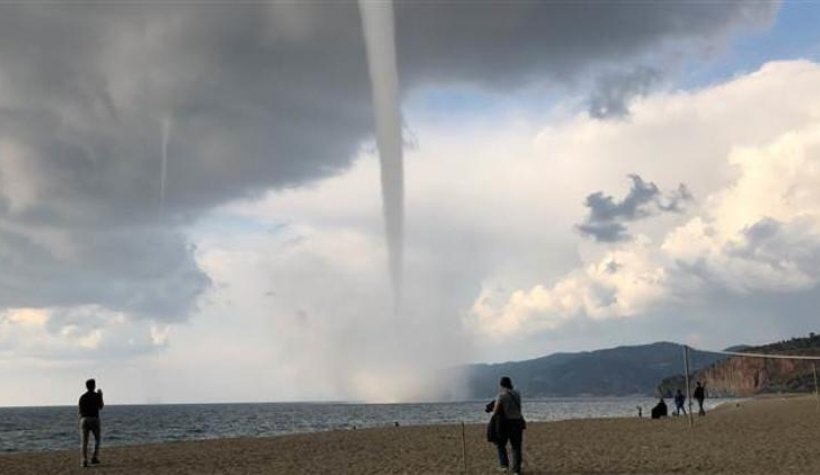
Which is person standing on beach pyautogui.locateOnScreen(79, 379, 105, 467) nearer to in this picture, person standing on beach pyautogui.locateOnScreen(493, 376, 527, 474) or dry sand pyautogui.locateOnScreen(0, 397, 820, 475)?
dry sand pyautogui.locateOnScreen(0, 397, 820, 475)

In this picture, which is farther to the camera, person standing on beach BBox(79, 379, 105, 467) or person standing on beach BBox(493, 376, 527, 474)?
person standing on beach BBox(79, 379, 105, 467)

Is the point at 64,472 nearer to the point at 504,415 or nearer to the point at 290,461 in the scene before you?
the point at 290,461

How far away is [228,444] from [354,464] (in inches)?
462

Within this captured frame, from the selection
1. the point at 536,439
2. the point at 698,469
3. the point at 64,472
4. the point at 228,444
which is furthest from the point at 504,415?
the point at 228,444

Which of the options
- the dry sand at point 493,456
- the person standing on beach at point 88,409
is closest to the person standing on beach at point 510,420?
the dry sand at point 493,456

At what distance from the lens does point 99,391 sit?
21359mm

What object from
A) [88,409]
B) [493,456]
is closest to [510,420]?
[493,456]

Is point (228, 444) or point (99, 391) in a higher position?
point (99, 391)

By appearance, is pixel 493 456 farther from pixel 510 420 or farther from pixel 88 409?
pixel 88 409

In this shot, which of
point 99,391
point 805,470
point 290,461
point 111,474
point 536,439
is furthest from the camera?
point 536,439

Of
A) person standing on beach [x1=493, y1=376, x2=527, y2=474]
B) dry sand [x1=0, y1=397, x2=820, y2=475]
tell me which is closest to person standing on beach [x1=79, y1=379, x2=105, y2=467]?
dry sand [x1=0, y1=397, x2=820, y2=475]

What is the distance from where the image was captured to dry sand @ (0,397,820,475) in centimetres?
1864

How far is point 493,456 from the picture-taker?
22.8 meters

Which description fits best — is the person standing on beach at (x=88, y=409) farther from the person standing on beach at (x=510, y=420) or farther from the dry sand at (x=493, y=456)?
the person standing on beach at (x=510, y=420)
